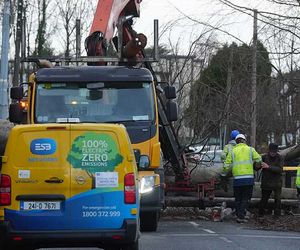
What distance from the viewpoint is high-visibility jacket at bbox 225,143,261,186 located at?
54.2ft

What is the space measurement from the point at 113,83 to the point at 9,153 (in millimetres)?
4480

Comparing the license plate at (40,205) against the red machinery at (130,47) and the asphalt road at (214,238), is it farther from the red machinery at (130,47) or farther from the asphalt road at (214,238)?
the red machinery at (130,47)

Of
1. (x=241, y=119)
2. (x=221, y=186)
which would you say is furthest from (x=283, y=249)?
(x=241, y=119)

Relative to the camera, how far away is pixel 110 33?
16.2 metres

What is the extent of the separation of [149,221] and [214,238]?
1.36 metres

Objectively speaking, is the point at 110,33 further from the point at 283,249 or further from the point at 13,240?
the point at 13,240

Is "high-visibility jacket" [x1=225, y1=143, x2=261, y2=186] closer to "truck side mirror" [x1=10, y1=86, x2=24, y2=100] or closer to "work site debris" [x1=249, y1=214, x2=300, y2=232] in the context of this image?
"work site debris" [x1=249, y1=214, x2=300, y2=232]

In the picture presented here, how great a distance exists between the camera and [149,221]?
45.4 feet

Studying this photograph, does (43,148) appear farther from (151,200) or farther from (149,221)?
(149,221)

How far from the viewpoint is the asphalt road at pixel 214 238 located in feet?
39.4

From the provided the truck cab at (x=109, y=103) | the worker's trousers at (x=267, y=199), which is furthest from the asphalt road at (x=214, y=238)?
the worker's trousers at (x=267, y=199)

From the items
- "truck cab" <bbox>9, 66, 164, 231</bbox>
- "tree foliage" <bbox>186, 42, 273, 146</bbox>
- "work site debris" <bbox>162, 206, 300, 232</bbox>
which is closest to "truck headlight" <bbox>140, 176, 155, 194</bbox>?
"truck cab" <bbox>9, 66, 164, 231</bbox>

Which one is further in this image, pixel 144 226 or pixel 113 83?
pixel 144 226

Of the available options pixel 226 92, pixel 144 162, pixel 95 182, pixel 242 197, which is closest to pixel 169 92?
pixel 144 162
